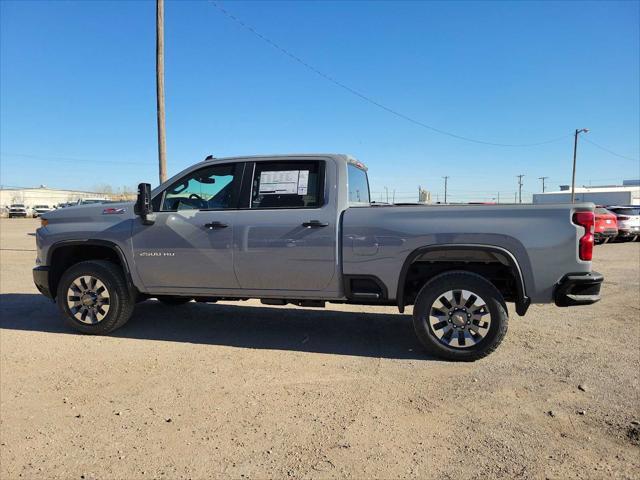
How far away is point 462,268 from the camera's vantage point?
185 inches

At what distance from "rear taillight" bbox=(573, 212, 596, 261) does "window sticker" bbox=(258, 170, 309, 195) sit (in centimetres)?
265

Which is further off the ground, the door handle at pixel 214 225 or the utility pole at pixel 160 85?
the utility pole at pixel 160 85

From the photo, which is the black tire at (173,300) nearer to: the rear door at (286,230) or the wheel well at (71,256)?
the wheel well at (71,256)

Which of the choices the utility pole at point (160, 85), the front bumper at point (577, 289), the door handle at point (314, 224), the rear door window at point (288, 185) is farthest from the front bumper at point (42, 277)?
the utility pole at point (160, 85)

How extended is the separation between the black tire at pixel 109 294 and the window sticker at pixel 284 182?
2007mm

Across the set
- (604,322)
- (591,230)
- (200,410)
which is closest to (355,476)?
(200,410)

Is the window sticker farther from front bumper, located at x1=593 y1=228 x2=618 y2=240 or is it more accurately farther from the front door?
front bumper, located at x1=593 y1=228 x2=618 y2=240

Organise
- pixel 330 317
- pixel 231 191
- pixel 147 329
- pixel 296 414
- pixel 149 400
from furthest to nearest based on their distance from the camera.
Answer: pixel 330 317 → pixel 147 329 → pixel 231 191 → pixel 149 400 → pixel 296 414

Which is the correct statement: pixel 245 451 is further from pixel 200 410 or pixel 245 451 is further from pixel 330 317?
pixel 330 317

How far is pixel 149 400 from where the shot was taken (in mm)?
3664

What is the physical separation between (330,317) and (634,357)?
3.42m

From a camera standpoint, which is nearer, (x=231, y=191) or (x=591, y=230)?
(x=591, y=230)

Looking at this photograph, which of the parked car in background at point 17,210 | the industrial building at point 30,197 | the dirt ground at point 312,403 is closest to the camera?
the dirt ground at point 312,403

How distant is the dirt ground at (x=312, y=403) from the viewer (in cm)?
280
